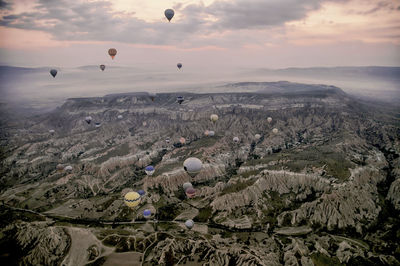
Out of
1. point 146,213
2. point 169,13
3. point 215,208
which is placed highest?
point 169,13

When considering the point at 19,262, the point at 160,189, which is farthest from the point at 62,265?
the point at 160,189

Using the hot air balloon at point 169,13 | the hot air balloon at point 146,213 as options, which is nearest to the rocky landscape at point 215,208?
the hot air balloon at point 146,213

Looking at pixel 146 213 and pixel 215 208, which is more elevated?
pixel 146 213

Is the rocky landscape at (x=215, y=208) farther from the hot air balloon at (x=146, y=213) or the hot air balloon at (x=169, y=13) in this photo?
the hot air balloon at (x=169, y=13)

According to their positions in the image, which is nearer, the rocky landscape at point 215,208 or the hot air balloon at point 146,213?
the rocky landscape at point 215,208

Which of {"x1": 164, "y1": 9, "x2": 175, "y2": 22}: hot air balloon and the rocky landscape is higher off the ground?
{"x1": 164, "y1": 9, "x2": 175, "y2": 22}: hot air balloon

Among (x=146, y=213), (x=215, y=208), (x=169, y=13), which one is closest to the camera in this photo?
(x=169, y=13)

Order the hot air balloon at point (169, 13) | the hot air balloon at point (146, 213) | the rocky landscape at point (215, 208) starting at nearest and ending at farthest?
the rocky landscape at point (215, 208)
the hot air balloon at point (169, 13)
the hot air balloon at point (146, 213)

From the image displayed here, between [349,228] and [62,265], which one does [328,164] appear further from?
[62,265]

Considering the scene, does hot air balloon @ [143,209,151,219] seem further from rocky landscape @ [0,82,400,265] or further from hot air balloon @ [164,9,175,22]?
hot air balloon @ [164,9,175,22]

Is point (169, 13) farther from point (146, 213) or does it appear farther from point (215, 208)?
point (215, 208)

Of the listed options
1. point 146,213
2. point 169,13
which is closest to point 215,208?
point 146,213

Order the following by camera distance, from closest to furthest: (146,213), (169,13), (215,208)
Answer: (169,13), (146,213), (215,208)

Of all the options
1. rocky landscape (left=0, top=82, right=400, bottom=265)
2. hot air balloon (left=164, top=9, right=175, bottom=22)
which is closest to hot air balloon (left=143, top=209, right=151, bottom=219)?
rocky landscape (left=0, top=82, right=400, bottom=265)
